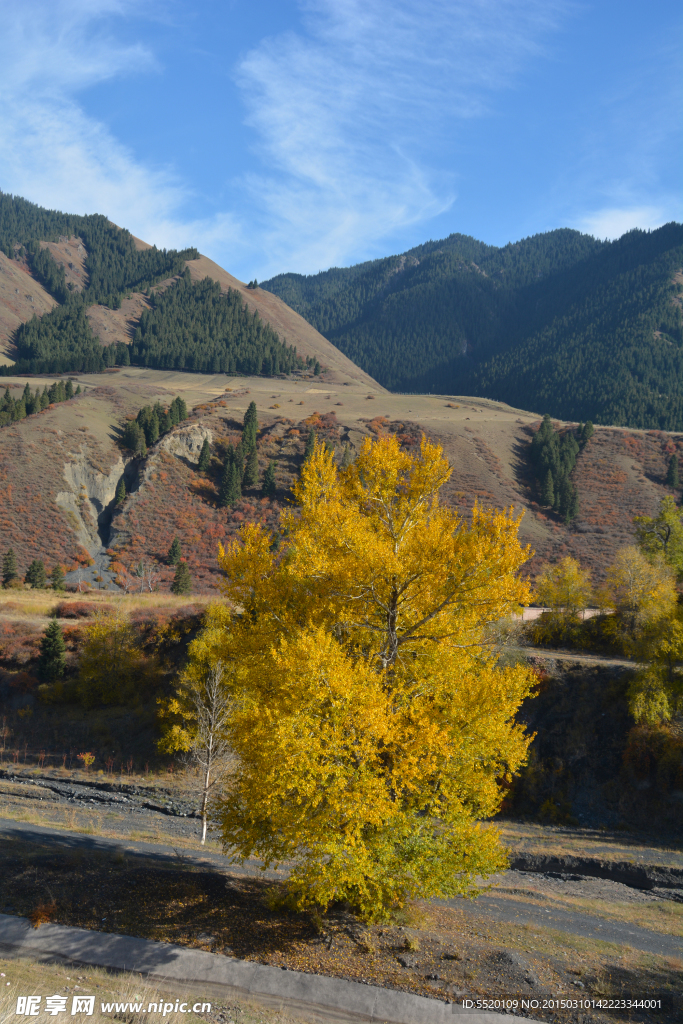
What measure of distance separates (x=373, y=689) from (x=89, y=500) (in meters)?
80.7

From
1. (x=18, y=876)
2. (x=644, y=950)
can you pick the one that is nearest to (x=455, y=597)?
(x=644, y=950)

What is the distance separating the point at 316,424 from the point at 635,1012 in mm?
95696

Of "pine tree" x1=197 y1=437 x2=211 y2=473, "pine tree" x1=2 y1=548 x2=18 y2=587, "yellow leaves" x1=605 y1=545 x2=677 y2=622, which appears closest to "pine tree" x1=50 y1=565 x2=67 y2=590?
"pine tree" x1=2 y1=548 x2=18 y2=587

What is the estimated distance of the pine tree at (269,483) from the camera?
84.4 m

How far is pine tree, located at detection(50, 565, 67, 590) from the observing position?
179 ft

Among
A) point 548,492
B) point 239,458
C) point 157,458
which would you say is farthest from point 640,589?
point 157,458

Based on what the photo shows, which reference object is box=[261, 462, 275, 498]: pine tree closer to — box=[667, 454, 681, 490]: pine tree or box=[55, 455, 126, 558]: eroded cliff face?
box=[55, 455, 126, 558]: eroded cliff face

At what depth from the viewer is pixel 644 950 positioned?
12.2 m

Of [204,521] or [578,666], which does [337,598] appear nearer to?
[578,666]

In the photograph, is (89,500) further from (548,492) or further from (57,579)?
(548,492)

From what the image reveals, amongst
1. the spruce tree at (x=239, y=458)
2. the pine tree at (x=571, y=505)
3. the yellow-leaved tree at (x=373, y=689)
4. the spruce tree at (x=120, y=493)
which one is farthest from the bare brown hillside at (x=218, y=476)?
the yellow-leaved tree at (x=373, y=689)

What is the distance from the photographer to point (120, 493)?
8162 cm

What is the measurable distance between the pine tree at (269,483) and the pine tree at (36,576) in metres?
35.3

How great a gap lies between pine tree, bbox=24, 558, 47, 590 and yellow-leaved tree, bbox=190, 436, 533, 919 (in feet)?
171
